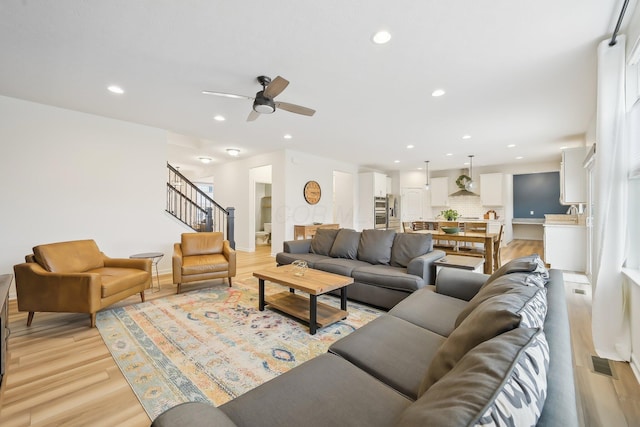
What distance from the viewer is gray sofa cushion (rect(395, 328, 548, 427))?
1.65ft

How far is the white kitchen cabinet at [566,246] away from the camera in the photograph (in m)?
4.59

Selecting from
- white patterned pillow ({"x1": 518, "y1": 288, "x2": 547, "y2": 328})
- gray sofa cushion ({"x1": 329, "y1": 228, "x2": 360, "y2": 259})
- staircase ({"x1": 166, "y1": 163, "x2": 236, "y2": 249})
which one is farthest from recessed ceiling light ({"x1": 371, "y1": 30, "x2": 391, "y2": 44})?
staircase ({"x1": 166, "y1": 163, "x2": 236, "y2": 249})

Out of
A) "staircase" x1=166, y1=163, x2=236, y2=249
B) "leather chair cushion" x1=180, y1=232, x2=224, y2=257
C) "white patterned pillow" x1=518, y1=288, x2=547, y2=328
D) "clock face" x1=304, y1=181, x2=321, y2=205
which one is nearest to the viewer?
"white patterned pillow" x1=518, y1=288, x2=547, y2=328

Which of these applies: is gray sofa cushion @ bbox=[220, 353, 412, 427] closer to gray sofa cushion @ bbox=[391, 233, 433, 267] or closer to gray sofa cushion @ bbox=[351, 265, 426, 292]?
gray sofa cushion @ bbox=[351, 265, 426, 292]

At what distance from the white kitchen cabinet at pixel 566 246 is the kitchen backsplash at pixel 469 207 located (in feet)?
12.7

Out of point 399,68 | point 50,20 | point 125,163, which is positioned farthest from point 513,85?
point 125,163

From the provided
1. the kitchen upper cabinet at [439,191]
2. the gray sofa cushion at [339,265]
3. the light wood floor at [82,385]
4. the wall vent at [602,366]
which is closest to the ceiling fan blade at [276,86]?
the gray sofa cushion at [339,265]

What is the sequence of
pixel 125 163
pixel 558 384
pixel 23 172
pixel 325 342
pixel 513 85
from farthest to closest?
pixel 125 163 → pixel 23 172 → pixel 513 85 → pixel 325 342 → pixel 558 384

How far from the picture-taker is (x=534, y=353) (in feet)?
2.22

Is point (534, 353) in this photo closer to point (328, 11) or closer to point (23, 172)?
point (328, 11)

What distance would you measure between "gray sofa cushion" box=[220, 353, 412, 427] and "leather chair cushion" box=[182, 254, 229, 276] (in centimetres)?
286

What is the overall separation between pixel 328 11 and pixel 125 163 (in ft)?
13.5

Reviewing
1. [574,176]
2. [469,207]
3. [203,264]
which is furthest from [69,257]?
[469,207]

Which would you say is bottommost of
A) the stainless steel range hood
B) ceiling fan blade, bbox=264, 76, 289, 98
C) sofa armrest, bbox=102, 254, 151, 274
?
sofa armrest, bbox=102, 254, 151, 274
